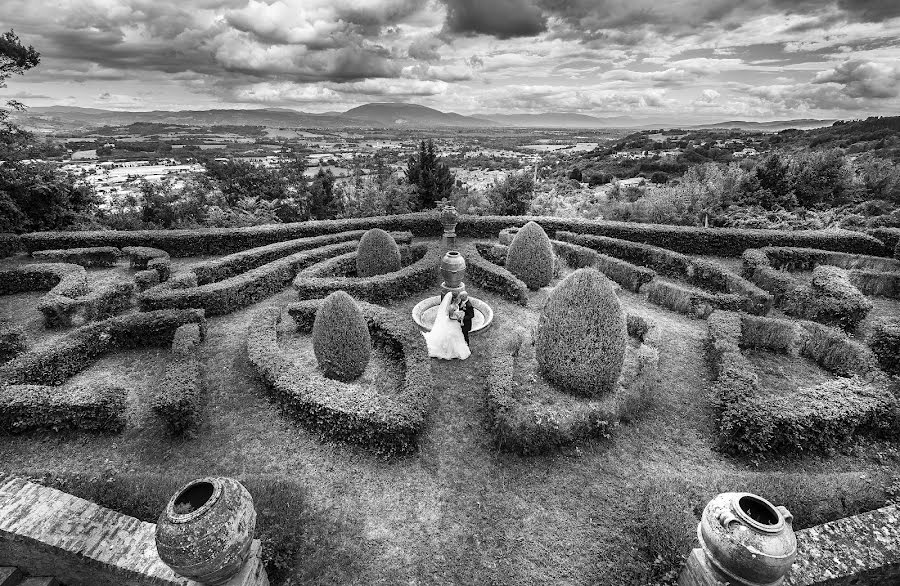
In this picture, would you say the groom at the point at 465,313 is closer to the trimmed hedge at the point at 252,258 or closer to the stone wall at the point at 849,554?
the stone wall at the point at 849,554

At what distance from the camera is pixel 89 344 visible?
9914 mm

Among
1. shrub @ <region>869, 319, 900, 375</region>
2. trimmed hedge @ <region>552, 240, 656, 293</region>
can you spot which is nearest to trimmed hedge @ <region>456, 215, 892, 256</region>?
trimmed hedge @ <region>552, 240, 656, 293</region>

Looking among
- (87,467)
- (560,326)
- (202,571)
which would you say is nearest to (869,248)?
(560,326)

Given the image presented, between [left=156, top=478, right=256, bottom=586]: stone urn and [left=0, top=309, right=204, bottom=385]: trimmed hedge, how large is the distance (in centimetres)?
737

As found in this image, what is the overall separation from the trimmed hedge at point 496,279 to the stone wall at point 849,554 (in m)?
8.56

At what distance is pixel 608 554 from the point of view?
18.4 feet

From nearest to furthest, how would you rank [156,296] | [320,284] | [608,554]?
[608,554]
[156,296]
[320,284]

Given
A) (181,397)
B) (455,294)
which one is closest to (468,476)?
(455,294)

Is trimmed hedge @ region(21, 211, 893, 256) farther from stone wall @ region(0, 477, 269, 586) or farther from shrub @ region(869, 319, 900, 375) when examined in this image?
stone wall @ region(0, 477, 269, 586)

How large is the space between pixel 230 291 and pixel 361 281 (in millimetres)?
3955

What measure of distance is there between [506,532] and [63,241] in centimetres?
2172

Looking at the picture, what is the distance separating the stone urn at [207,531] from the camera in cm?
385

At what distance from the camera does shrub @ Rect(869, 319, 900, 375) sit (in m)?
9.27

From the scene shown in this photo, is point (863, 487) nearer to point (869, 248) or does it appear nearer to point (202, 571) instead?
point (202, 571)
